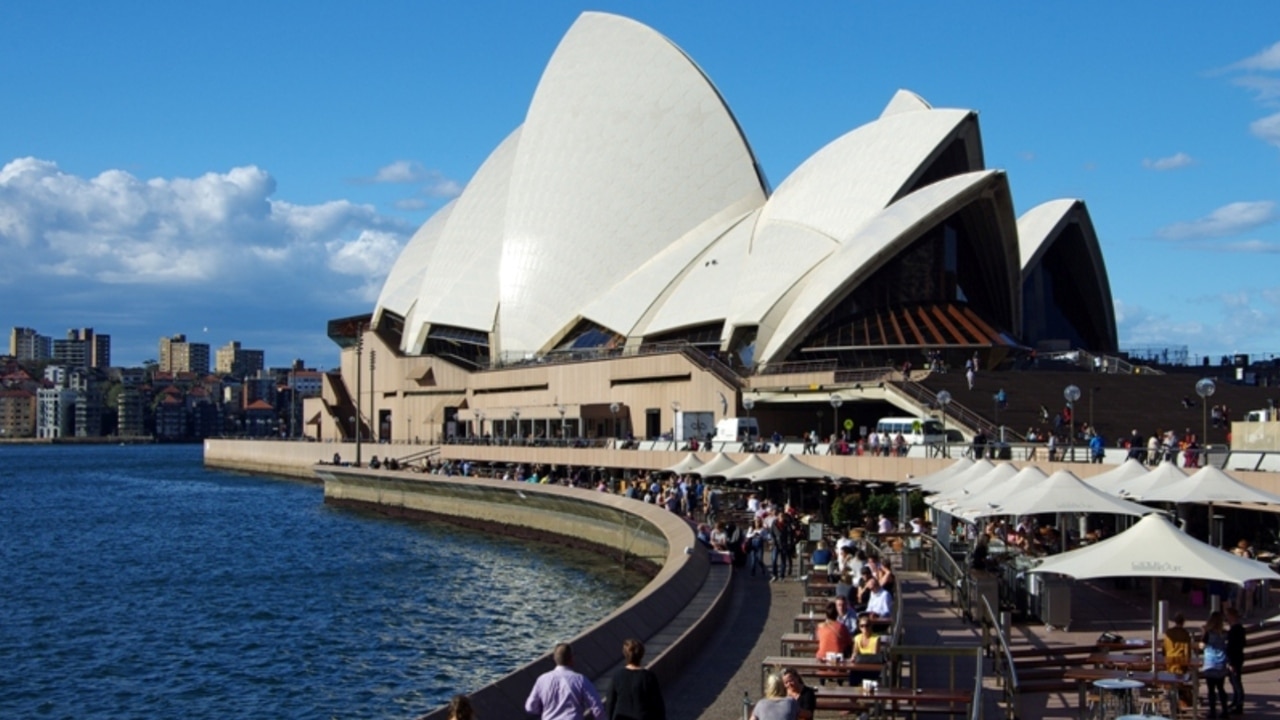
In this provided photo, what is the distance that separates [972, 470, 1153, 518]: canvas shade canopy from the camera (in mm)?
15406

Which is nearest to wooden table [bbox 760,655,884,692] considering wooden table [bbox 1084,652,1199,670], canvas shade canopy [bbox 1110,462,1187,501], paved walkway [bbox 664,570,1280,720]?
paved walkway [bbox 664,570,1280,720]

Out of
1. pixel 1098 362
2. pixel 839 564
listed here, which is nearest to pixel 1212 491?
pixel 839 564

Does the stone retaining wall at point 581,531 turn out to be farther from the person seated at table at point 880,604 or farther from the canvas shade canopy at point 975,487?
the canvas shade canopy at point 975,487

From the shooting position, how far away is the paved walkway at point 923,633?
11.3 meters

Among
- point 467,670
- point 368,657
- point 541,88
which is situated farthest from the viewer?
point 541,88

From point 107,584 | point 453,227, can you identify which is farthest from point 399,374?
point 107,584

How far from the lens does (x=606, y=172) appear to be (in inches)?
2335

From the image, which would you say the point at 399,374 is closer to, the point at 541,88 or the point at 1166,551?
the point at 541,88

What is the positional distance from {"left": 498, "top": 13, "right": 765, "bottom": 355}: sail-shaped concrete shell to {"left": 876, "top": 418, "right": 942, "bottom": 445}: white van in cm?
2025

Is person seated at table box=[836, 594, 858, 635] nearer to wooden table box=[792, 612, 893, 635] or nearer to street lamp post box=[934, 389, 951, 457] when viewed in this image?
wooden table box=[792, 612, 893, 635]

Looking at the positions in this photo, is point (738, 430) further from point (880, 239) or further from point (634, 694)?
point (634, 694)

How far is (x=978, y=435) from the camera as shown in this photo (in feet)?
108

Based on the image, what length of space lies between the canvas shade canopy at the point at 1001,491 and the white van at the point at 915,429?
585 inches

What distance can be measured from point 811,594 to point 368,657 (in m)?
6.59
